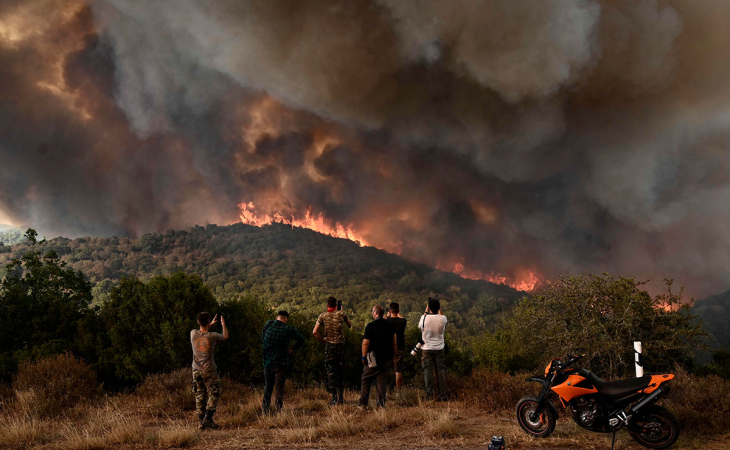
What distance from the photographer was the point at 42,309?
1862 centimetres

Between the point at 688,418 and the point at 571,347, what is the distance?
6622 millimetres

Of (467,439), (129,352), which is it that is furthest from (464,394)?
(129,352)

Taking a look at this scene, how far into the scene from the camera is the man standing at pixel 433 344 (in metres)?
9.47

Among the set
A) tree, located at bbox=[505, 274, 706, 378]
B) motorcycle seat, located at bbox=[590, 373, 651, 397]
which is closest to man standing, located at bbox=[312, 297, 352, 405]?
motorcycle seat, located at bbox=[590, 373, 651, 397]

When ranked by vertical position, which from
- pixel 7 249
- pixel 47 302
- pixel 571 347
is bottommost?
pixel 571 347

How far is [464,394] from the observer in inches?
399

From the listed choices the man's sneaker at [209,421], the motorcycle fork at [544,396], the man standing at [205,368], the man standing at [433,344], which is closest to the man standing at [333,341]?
the man standing at [433,344]

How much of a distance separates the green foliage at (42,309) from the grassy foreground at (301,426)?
7047mm

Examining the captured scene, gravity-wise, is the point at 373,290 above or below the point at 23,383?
above

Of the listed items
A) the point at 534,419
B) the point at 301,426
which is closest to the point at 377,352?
the point at 301,426

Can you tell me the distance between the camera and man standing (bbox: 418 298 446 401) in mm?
9469

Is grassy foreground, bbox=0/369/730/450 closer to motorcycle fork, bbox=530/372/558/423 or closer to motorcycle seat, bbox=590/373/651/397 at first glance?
motorcycle fork, bbox=530/372/558/423

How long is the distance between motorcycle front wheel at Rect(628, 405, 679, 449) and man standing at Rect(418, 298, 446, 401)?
4.09 meters

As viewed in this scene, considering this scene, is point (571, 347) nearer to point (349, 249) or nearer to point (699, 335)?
point (699, 335)
